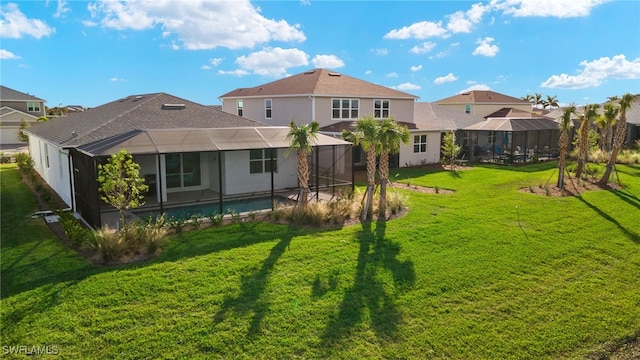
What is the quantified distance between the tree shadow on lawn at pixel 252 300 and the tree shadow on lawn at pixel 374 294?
126cm

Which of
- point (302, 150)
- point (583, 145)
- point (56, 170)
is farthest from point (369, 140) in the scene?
point (583, 145)

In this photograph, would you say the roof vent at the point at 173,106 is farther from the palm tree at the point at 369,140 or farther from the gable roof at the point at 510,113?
the gable roof at the point at 510,113

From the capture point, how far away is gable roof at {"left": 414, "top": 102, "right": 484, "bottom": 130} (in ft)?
103

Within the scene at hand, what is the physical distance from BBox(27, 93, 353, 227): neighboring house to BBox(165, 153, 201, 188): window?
4 centimetres

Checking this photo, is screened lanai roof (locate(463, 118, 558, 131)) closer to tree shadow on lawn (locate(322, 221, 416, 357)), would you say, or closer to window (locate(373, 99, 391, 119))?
window (locate(373, 99, 391, 119))

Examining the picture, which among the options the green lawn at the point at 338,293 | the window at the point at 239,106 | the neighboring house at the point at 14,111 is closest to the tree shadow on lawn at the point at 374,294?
the green lawn at the point at 338,293

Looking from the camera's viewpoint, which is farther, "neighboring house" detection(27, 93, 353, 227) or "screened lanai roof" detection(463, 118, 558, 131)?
"screened lanai roof" detection(463, 118, 558, 131)

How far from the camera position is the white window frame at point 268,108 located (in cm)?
2941

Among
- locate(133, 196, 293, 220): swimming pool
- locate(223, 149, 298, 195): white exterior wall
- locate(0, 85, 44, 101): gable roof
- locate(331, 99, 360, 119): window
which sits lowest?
locate(133, 196, 293, 220): swimming pool

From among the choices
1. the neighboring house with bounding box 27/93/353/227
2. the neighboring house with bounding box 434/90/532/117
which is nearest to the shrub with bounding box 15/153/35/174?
the neighboring house with bounding box 27/93/353/227

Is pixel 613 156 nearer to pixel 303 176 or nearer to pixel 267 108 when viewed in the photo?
pixel 303 176

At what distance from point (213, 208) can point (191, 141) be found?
243cm

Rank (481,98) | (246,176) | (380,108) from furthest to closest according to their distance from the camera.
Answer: (481,98)
(380,108)
(246,176)

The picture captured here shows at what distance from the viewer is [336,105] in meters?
28.0
